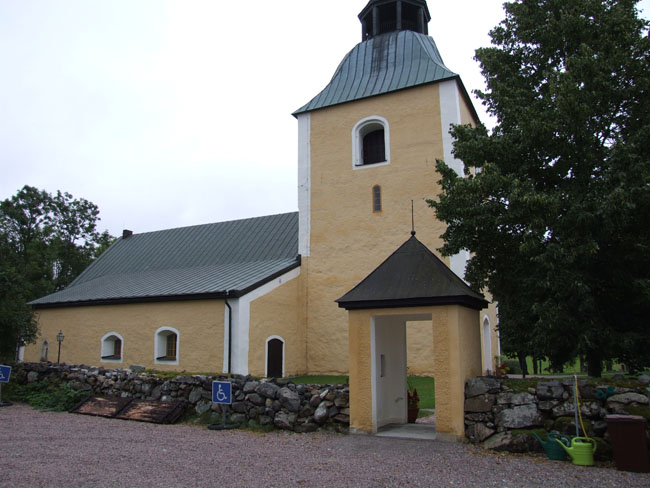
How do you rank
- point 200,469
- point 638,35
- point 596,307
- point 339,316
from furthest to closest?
point 339,316 < point 638,35 < point 596,307 < point 200,469

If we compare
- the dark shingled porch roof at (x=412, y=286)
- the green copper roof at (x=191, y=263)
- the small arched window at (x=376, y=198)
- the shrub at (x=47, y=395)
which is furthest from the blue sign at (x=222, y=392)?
the small arched window at (x=376, y=198)

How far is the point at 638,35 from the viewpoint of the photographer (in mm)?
9523

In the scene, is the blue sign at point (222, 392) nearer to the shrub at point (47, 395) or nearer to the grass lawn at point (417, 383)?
the grass lawn at point (417, 383)

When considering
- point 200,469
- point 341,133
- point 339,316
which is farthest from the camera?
point 341,133

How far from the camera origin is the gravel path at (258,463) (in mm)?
6148

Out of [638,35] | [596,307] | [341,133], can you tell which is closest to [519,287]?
[596,307]

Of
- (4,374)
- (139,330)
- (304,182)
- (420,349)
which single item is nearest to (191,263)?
(139,330)

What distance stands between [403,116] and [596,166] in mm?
10122

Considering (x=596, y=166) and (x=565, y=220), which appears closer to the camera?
(x=565, y=220)

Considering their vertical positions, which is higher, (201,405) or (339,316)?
(339,316)

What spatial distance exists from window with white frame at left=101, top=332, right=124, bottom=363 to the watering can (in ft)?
51.9

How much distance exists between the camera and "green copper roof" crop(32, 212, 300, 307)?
58.9 ft

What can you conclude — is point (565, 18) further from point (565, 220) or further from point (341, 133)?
point (341, 133)

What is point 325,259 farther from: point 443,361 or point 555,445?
point 555,445
